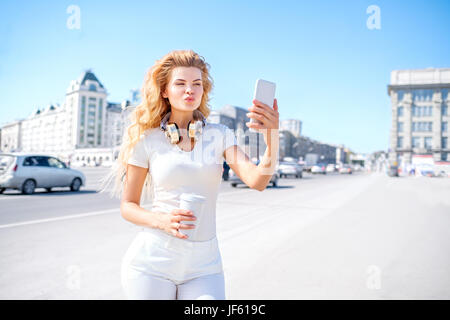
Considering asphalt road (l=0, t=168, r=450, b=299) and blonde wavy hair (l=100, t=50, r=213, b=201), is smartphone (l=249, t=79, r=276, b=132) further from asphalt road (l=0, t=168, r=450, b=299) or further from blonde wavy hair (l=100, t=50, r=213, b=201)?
asphalt road (l=0, t=168, r=450, b=299)

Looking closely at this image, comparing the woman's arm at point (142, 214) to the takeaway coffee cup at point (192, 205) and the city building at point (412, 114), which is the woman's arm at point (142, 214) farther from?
the city building at point (412, 114)

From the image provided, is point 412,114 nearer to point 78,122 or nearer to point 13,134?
point 78,122

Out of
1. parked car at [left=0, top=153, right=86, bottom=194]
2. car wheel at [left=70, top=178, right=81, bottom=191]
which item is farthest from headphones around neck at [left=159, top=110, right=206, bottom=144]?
car wheel at [left=70, top=178, right=81, bottom=191]

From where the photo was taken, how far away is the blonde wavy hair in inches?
68.2

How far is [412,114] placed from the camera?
8038cm

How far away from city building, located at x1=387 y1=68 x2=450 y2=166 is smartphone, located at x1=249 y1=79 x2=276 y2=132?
75.8 meters

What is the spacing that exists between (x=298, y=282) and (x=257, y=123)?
2.94 meters

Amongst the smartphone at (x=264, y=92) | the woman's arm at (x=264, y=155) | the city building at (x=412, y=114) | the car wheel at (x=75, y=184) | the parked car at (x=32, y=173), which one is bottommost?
the car wheel at (x=75, y=184)

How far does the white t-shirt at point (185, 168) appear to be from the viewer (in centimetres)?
157

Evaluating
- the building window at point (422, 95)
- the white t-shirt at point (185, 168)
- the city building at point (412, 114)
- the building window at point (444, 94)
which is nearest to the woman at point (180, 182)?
the white t-shirt at point (185, 168)

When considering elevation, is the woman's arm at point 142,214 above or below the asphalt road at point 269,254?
above

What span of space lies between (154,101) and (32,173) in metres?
13.4

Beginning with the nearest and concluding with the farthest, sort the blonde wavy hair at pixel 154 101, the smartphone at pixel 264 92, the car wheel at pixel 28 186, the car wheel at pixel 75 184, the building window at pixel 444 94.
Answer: the smartphone at pixel 264 92 → the blonde wavy hair at pixel 154 101 → the car wheel at pixel 28 186 → the car wheel at pixel 75 184 → the building window at pixel 444 94

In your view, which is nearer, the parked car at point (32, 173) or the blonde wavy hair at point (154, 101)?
the blonde wavy hair at point (154, 101)
